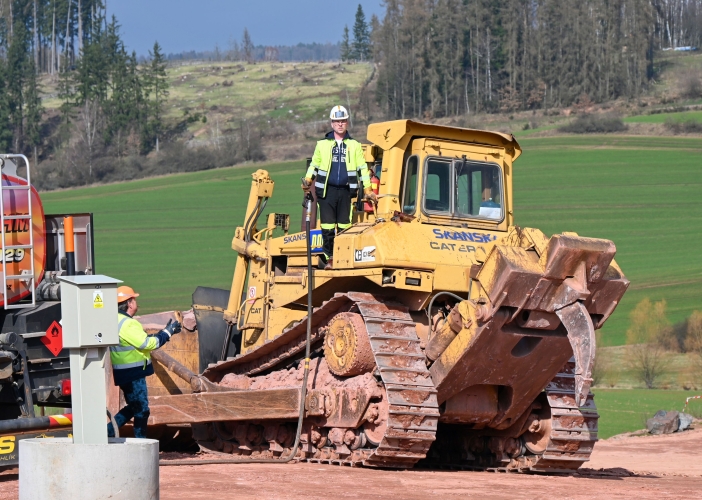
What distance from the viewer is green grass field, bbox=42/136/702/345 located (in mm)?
45406

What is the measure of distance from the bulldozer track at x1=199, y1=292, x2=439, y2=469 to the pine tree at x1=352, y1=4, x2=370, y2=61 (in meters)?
122

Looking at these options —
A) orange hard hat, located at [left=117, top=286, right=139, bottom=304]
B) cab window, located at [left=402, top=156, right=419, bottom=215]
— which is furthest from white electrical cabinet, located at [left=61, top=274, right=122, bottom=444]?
cab window, located at [left=402, top=156, right=419, bottom=215]

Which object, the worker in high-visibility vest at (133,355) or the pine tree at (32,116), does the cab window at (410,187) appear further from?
the pine tree at (32,116)

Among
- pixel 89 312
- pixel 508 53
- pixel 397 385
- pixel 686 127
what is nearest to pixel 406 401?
pixel 397 385

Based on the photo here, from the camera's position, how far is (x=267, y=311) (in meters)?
15.2

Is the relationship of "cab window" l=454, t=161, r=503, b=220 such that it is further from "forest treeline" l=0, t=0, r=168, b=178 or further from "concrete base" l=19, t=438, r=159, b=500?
"forest treeline" l=0, t=0, r=168, b=178

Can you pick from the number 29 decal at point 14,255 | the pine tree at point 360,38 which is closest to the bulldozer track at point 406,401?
the number 29 decal at point 14,255

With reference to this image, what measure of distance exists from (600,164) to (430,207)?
5117cm

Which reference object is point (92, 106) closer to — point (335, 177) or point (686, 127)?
point (686, 127)

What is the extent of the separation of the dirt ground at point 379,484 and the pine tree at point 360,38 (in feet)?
402

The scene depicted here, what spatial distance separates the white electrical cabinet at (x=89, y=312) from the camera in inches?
324

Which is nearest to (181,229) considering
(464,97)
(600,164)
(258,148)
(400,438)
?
→ (258,148)

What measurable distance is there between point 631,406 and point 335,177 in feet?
50.2

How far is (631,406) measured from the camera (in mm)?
26516
